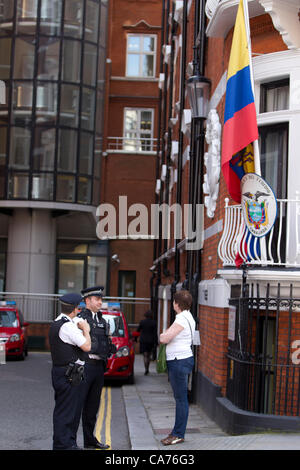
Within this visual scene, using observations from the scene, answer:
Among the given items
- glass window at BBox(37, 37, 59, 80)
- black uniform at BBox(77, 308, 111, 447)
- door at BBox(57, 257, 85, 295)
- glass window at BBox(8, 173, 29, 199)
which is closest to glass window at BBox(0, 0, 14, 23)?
glass window at BBox(37, 37, 59, 80)

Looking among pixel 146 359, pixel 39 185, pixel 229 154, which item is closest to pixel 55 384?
pixel 229 154

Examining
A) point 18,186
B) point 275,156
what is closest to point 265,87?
point 275,156

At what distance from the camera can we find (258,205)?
378 inches

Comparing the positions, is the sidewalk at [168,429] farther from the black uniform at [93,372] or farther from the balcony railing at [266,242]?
the balcony railing at [266,242]

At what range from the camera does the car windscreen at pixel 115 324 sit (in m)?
19.1

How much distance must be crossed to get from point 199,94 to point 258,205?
175 inches

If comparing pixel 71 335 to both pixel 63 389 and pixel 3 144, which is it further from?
pixel 3 144

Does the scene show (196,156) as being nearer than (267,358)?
No

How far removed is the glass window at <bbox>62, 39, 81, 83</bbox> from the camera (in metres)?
31.0

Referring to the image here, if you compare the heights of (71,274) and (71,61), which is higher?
(71,61)

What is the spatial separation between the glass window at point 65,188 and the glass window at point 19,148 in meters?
1.46

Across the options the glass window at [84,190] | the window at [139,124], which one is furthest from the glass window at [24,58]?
the window at [139,124]
